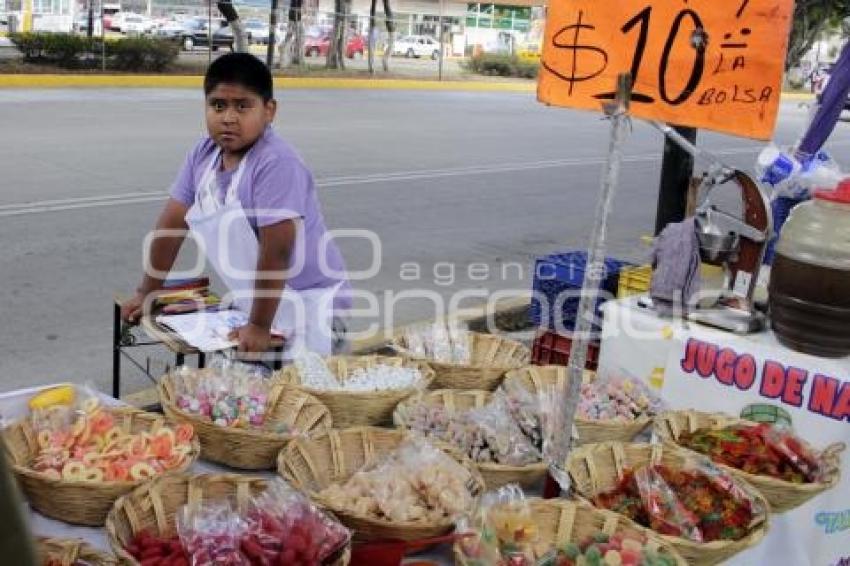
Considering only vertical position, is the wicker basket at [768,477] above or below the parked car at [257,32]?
below

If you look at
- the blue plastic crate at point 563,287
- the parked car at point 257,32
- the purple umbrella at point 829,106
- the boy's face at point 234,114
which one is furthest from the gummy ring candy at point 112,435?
A: the parked car at point 257,32

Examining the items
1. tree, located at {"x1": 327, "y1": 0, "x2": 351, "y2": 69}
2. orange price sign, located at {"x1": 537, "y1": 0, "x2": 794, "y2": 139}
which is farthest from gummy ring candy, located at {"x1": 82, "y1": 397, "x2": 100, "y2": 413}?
tree, located at {"x1": 327, "y1": 0, "x2": 351, "y2": 69}

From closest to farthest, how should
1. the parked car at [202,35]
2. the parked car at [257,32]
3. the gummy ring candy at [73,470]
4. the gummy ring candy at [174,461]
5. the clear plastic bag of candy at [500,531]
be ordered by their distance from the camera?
the clear plastic bag of candy at [500,531]
the gummy ring candy at [73,470]
the gummy ring candy at [174,461]
the parked car at [202,35]
the parked car at [257,32]

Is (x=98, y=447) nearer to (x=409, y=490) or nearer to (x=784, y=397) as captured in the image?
(x=409, y=490)

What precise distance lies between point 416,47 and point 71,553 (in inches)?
1455

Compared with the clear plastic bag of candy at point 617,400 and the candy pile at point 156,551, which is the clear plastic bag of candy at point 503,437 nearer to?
the clear plastic bag of candy at point 617,400

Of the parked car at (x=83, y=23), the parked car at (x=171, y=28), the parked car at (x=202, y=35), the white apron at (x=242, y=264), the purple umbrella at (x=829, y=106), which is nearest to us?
the white apron at (x=242, y=264)

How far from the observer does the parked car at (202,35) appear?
27.7 m

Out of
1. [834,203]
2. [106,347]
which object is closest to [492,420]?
[834,203]

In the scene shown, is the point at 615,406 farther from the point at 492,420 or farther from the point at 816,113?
the point at 816,113

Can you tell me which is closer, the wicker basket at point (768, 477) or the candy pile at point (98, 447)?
the candy pile at point (98, 447)

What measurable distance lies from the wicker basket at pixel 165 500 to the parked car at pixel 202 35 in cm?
2653

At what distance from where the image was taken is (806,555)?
2.61 metres

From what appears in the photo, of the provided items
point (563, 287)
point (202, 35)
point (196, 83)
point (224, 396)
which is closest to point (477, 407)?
point (224, 396)
